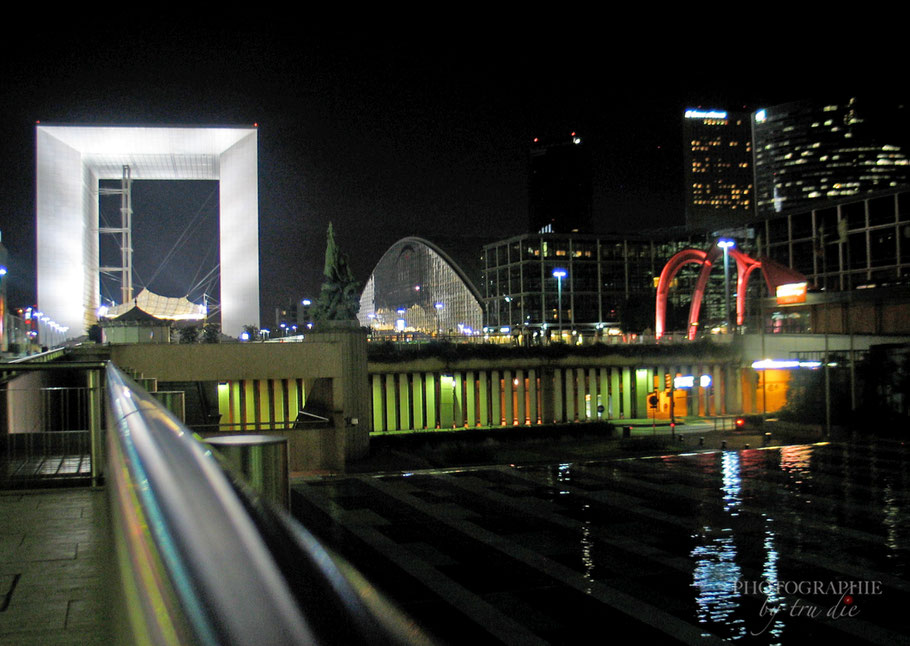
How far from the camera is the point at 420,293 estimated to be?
143625 millimetres

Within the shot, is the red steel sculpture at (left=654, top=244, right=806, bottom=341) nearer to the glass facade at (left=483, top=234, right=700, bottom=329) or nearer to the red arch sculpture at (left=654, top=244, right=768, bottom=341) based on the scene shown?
the red arch sculpture at (left=654, top=244, right=768, bottom=341)

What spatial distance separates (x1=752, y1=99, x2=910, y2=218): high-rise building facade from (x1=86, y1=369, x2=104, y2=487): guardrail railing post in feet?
560

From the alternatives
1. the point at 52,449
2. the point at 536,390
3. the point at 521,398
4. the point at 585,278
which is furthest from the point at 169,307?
the point at 52,449

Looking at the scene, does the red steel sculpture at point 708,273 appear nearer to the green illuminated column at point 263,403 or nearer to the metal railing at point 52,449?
the green illuminated column at point 263,403

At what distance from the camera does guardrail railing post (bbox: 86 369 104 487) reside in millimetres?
7848

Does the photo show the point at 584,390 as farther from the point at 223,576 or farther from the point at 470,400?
the point at 223,576

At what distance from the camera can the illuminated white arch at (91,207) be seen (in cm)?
5575

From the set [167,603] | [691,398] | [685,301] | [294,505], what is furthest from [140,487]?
[685,301]

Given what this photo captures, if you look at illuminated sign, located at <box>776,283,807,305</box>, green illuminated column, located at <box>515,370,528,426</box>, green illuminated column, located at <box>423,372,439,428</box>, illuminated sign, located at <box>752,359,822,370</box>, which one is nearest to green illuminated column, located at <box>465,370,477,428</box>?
green illuminated column, located at <box>423,372,439,428</box>

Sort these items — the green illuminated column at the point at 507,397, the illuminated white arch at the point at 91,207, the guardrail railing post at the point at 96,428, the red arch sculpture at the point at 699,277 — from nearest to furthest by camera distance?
the guardrail railing post at the point at 96,428 < the green illuminated column at the point at 507,397 < the illuminated white arch at the point at 91,207 < the red arch sculpture at the point at 699,277

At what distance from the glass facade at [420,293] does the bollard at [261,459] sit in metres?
107

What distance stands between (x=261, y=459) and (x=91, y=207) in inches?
2594

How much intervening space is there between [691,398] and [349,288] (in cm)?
2324

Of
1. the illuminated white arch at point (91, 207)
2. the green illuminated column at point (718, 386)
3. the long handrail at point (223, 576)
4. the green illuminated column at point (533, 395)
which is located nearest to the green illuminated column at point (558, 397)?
the green illuminated column at point (533, 395)
